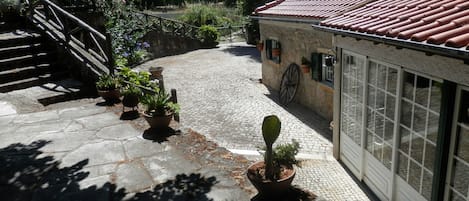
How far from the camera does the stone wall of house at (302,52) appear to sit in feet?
33.6

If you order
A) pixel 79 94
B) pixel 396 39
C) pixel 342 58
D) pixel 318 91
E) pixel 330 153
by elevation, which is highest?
pixel 396 39

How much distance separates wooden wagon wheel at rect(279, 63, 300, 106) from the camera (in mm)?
12031

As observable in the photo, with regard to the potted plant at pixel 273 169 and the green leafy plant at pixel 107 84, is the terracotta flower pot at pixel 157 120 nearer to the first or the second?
the green leafy plant at pixel 107 84

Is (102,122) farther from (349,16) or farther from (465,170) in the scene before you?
(465,170)

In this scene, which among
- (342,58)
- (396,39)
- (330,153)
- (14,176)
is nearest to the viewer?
(396,39)

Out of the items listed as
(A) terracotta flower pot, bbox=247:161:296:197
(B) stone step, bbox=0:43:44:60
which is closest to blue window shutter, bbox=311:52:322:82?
(A) terracotta flower pot, bbox=247:161:296:197

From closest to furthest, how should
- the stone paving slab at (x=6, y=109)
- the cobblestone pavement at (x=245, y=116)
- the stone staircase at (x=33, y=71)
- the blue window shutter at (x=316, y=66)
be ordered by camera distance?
the cobblestone pavement at (x=245, y=116)
the stone paving slab at (x=6, y=109)
the stone staircase at (x=33, y=71)
the blue window shutter at (x=316, y=66)

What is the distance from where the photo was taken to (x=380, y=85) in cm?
543

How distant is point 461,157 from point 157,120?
4.52 meters

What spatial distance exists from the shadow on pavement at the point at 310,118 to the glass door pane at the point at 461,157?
16.5 feet

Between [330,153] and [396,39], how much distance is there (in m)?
4.27

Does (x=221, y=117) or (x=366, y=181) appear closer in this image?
(x=366, y=181)

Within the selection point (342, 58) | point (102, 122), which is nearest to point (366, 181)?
point (342, 58)

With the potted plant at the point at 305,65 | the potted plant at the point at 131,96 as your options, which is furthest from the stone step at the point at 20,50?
the potted plant at the point at 305,65
